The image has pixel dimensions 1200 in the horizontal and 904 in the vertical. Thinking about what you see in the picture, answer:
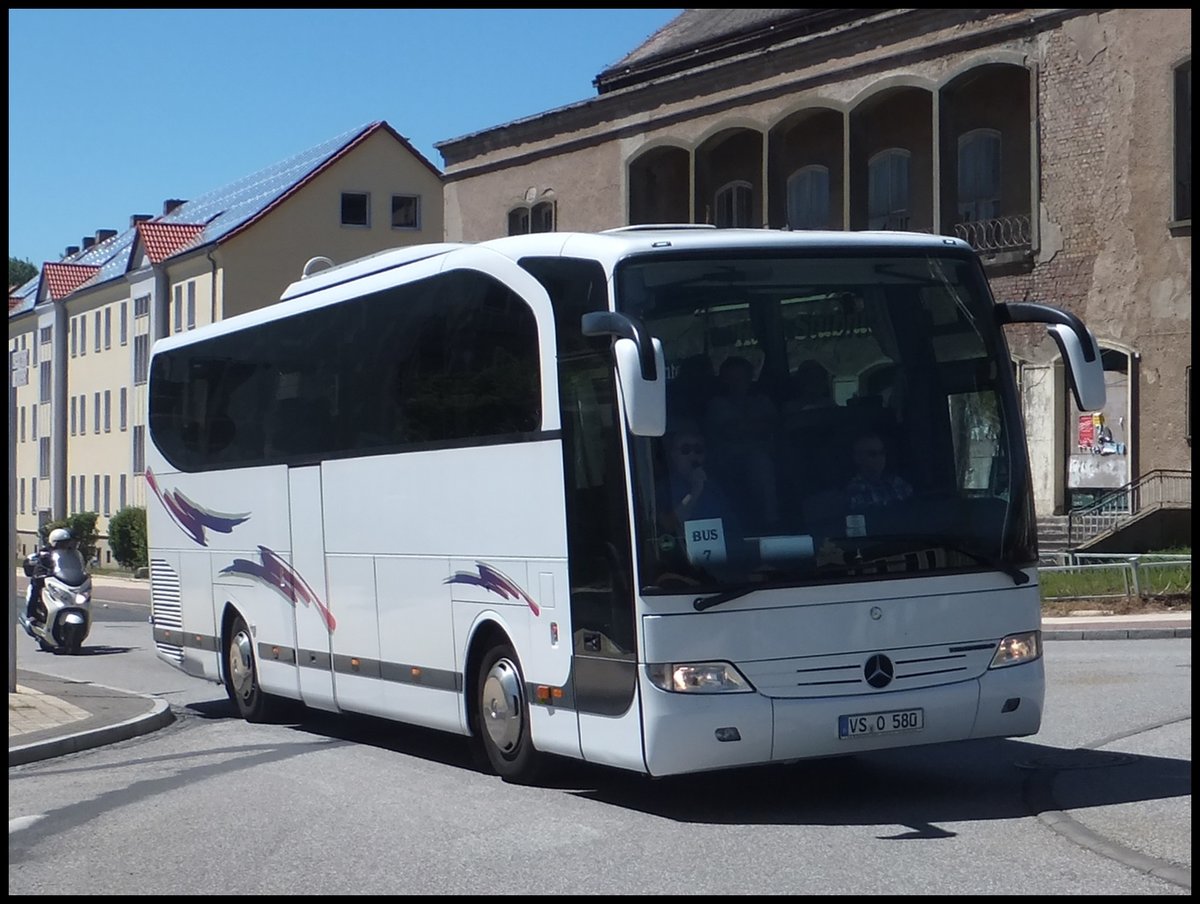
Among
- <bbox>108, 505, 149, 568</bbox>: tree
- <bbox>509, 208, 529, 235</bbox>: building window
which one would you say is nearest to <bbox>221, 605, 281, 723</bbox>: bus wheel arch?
<bbox>509, 208, 529, 235</bbox>: building window

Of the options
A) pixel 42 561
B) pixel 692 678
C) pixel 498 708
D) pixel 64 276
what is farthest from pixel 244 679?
pixel 64 276

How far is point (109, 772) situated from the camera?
1234cm

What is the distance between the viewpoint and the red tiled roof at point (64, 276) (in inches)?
3258

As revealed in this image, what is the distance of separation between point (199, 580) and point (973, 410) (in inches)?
356

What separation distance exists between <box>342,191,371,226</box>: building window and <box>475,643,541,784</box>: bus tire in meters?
58.1

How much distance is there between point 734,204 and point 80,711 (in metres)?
30.9

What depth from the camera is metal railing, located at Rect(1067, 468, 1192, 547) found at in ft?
106

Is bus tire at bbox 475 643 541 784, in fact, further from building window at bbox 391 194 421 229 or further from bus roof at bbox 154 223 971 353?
building window at bbox 391 194 421 229

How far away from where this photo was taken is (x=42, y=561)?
23.8 m

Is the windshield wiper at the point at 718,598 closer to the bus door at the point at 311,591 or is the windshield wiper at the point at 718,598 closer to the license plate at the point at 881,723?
the license plate at the point at 881,723

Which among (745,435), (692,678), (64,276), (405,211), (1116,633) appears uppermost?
(405,211)

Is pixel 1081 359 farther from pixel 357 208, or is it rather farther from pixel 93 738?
pixel 357 208

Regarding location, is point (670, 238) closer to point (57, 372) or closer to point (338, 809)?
point (338, 809)

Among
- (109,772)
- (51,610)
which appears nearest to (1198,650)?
(109,772)
